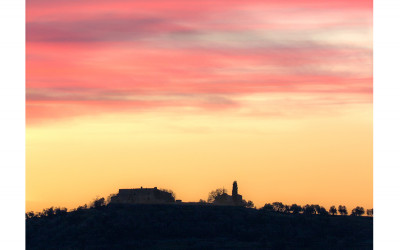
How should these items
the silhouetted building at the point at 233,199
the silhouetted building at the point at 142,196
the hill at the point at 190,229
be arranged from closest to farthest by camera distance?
the hill at the point at 190,229
the silhouetted building at the point at 233,199
the silhouetted building at the point at 142,196

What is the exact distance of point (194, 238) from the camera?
137375 mm

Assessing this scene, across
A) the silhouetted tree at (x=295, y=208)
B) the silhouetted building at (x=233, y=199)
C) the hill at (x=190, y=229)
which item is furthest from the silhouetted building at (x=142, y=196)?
the silhouetted tree at (x=295, y=208)

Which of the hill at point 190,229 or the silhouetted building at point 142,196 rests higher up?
the silhouetted building at point 142,196

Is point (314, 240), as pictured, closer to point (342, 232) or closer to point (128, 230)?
point (342, 232)

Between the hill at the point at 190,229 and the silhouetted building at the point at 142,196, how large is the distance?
16.3 m

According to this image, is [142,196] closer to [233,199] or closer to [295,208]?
[233,199]

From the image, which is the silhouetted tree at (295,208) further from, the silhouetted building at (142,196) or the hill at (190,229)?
the silhouetted building at (142,196)

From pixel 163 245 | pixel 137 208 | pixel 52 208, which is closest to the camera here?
pixel 163 245

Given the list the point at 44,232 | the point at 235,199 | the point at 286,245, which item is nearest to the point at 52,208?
the point at 44,232

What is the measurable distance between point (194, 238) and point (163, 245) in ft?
25.5

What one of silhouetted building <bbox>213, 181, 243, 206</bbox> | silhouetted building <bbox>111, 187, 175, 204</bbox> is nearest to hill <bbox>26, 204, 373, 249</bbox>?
silhouetted building <bbox>213, 181, 243, 206</bbox>

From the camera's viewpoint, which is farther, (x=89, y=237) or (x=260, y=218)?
(x=260, y=218)

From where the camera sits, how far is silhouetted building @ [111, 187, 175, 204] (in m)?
169

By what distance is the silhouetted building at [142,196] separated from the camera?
553 feet
